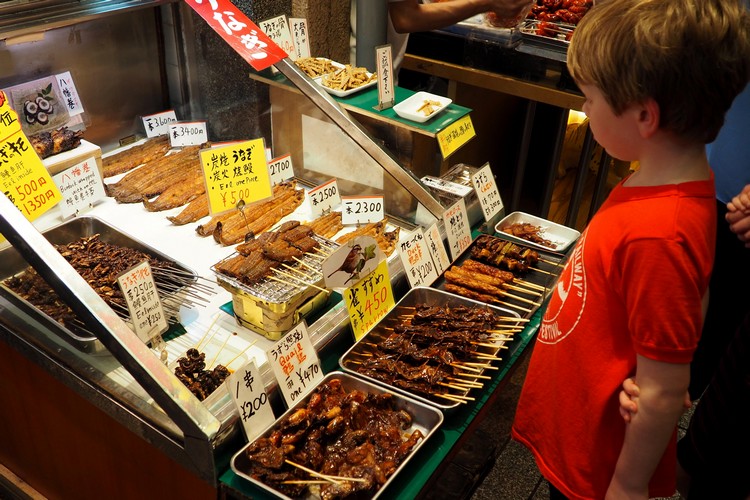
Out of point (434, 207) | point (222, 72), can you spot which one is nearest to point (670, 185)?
point (434, 207)

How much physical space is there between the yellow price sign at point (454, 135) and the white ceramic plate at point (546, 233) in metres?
0.50

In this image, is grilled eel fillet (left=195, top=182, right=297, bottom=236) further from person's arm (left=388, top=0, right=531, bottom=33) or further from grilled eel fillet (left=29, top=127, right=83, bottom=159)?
person's arm (left=388, top=0, right=531, bottom=33)

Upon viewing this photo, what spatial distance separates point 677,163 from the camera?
1.80 m

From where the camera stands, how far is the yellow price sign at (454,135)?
3707 mm

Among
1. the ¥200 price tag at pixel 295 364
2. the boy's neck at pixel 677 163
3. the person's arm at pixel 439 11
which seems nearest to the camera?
the boy's neck at pixel 677 163

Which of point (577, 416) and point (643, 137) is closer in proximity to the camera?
point (643, 137)

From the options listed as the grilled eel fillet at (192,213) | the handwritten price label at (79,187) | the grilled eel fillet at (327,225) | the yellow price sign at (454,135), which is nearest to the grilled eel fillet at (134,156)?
the handwritten price label at (79,187)

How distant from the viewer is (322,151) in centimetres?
368

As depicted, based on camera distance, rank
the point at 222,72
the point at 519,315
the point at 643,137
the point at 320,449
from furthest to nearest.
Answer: the point at 222,72 < the point at 519,315 < the point at 320,449 < the point at 643,137

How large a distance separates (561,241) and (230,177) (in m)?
1.85

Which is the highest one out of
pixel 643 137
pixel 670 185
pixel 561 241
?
pixel 643 137

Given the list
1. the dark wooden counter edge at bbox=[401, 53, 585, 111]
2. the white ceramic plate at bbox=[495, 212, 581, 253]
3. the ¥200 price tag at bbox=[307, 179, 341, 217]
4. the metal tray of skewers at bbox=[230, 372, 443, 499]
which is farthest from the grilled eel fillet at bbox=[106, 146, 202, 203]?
the dark wooden counter edge at bbox=[401, 53, 585, 111]

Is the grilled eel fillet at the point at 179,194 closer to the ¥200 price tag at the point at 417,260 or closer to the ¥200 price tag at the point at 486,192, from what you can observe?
the ¥200 price tag at the point at 417,260

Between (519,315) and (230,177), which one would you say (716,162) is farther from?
(230,177)
